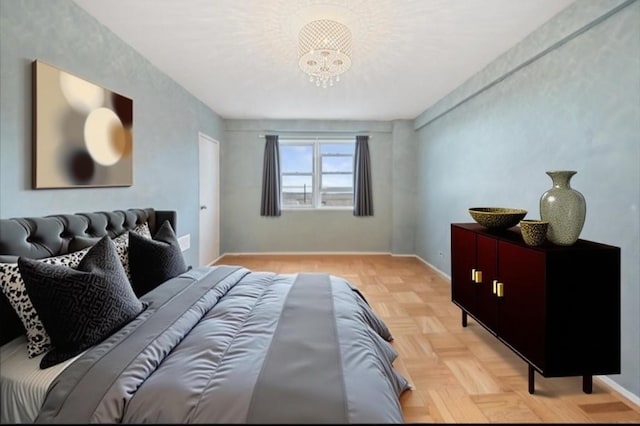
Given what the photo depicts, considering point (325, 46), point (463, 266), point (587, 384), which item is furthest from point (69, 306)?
point (587, 384)

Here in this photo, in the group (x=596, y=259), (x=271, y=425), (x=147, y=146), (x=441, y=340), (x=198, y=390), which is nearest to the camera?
(x=271, y=425)

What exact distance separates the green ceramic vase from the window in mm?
4025

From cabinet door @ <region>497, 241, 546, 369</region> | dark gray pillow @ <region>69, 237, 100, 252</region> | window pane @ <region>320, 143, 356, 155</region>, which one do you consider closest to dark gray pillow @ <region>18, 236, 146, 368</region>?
dark gray pillow @ <region>69, 237, 100, 252</region>

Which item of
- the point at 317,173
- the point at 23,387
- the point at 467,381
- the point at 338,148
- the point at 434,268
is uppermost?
the point at 338,148

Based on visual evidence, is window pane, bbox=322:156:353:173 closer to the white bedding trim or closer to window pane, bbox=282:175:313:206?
window pane, bbox=282:175:313:206

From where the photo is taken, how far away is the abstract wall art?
5.95 feet

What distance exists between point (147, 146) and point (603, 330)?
3.62 m

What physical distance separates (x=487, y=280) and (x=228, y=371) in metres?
1.85

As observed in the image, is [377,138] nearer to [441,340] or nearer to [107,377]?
[441,340]

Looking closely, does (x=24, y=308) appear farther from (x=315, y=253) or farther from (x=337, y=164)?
(x=337, y=164)

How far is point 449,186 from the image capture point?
417 cm

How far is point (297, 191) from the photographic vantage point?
5.70 metres

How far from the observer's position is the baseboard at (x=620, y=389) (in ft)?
5.69

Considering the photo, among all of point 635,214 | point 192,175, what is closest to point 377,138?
point 192,175
